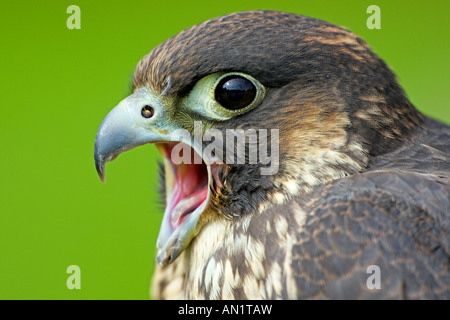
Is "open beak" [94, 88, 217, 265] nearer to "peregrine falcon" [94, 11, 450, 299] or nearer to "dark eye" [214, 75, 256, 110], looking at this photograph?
"peregrine falcon" [94, 11, 450, 299]

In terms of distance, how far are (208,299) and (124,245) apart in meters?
2.93

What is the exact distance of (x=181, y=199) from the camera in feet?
8.41

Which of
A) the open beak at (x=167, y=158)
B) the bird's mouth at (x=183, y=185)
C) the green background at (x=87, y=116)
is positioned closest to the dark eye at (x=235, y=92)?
the open beak at (x=167, y=158)

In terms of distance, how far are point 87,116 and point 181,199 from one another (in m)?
3.62

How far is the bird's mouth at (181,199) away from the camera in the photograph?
2398 millimetres

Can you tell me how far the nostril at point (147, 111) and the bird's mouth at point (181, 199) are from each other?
0.55ft

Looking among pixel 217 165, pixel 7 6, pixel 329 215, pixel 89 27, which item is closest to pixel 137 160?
pixel 89 27

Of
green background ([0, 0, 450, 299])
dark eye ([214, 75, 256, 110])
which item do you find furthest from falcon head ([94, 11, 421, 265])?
green background ([0, 0, 450, 299])

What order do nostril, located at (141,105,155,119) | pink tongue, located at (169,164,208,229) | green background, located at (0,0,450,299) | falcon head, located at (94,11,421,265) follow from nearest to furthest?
falcon head, located at (94,11,421,265) → nostril, located at (141,105,155,119) → pink tongue, located at (169,164,208,229) → green background, located at (0,0,450,299)

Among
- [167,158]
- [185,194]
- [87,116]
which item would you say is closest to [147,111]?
[167,158]

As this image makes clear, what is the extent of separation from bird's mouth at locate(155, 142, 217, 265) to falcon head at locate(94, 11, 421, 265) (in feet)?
0.19

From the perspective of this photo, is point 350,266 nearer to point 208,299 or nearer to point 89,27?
point 208,299

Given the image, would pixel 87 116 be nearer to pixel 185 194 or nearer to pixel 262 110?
pixel 185 194

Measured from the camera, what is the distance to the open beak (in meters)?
2.31
